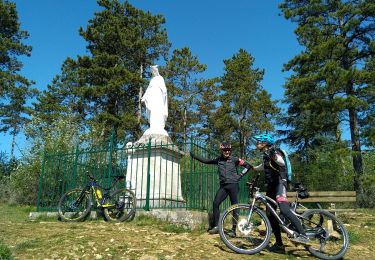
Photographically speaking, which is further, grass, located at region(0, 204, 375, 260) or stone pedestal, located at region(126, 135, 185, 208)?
stone pedestal, located at region(126, 135, 185, 208)

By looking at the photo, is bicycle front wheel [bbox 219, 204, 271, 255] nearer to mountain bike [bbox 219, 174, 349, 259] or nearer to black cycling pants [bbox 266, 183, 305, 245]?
mountain bike [bbox 219, 174, 349, 259]

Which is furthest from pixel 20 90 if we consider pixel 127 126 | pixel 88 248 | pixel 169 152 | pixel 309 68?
pixel 88 248

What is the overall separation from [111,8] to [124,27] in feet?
7.97

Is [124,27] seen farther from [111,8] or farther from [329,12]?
[329,12]

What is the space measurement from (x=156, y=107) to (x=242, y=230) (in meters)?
5.51

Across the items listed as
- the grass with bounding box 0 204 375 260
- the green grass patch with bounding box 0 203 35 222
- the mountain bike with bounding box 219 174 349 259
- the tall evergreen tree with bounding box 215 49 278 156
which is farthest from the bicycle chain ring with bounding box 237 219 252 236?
the tall evergreen tree with bounding box 215 49 278 156

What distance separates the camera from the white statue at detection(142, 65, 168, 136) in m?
10.2

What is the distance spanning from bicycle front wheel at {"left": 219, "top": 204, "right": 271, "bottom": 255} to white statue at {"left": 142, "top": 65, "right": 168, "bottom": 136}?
14.9 ft

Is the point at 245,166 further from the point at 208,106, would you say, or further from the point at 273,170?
the point at 208,106

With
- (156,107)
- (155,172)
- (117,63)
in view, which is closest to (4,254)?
(155,172)

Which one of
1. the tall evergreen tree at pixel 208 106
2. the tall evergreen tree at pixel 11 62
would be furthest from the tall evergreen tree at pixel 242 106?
the tall evergreen tree at pixel 11 62

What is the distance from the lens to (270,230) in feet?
17.9

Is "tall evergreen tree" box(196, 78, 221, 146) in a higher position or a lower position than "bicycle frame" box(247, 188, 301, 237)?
higher

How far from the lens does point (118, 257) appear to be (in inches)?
203
